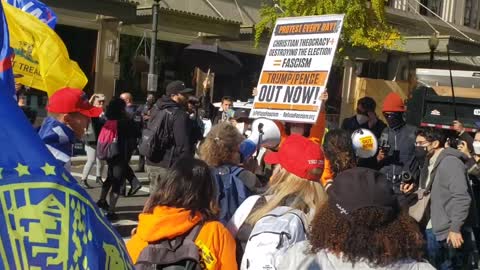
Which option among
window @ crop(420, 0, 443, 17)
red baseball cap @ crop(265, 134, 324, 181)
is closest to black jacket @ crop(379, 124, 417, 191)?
red baseball cap @ crop(265, 134, 324, 181)

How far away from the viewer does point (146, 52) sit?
67.3ft

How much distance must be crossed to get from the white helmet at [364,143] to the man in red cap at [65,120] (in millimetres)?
2439

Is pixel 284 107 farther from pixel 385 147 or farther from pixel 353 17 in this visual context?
pixel 353 17

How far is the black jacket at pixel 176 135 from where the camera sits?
316 inches

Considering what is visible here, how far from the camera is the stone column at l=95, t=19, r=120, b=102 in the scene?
1934 centimetres

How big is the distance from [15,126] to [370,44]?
18276mm

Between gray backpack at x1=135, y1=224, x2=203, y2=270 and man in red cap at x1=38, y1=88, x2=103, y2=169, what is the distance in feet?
5.59

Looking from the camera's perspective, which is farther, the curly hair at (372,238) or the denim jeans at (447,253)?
the denim jeans at (447,253)

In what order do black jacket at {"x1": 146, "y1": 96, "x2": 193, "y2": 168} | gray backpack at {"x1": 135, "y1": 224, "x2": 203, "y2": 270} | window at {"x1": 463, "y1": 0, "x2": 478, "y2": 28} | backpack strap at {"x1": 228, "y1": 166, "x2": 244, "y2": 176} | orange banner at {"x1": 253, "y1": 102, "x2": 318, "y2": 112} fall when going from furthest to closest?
window at {"x1": 463, "y1": 0, "x2": 478, "y2": 28}
black jacket at {"x1": 146, "y1": 96, "x2": 193, "y2": 168}
orange banner at {"x1": 253, "y1": 102, "x2": 318, "y2": 112}
backpack strap at {"x1": 228, "y1": 166, "x2": 244, "y2": 176}
gray backpack at {"x1": 135, "y1": 224, "x2": 203, "y2": 270}

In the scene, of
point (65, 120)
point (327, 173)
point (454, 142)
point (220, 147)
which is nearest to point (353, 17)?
point (454, 142)

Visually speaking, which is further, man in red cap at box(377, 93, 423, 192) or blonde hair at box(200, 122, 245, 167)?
man in red cap at box(377, 93, 423, 192)

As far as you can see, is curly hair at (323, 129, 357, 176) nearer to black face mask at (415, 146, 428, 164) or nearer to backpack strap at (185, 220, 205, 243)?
black face mask at (415, 146, 428, 164)

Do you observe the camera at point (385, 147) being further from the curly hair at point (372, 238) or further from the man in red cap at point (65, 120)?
the curly hair at point (372, 238)

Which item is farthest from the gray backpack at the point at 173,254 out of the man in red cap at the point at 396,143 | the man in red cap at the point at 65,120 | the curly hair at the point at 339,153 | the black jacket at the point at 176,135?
the black jacket at the point at 176,135
